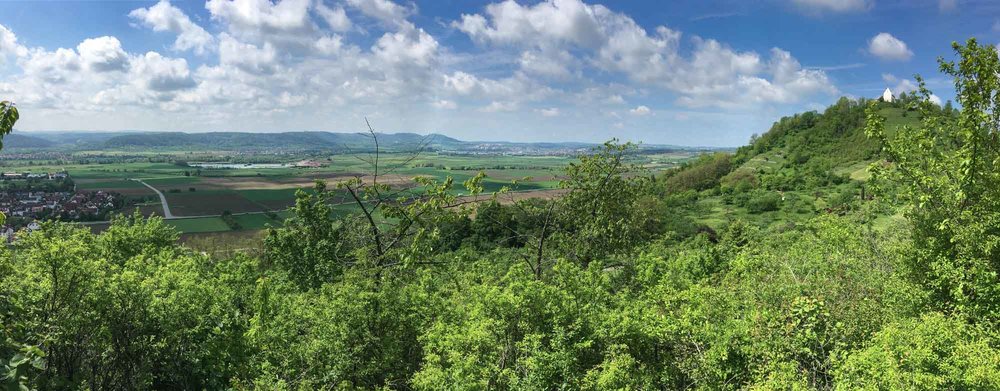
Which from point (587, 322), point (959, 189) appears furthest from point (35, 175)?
point (959, 189)

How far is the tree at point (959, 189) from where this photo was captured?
962cm

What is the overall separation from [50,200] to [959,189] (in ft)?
367

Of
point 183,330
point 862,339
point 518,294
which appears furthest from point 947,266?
point 183,330

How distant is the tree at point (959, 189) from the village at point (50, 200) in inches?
3097

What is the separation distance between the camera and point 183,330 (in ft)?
34.0

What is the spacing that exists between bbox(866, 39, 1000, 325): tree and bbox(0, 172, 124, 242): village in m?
78.7

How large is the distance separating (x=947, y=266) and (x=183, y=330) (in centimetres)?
1511

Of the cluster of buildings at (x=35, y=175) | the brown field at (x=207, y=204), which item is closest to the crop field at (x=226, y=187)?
the brown field at (x=207, y=204)

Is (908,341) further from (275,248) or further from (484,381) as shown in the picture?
(275,248)

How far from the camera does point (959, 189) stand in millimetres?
9688

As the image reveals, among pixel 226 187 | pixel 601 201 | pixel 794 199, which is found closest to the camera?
pixel 601 201

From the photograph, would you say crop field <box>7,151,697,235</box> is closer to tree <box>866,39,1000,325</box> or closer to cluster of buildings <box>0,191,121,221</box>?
cluster of buildings <box>0,191,121,221</box>

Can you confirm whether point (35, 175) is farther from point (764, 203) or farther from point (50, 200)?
point (764, 203)

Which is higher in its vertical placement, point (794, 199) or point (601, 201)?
point (601, 201)
